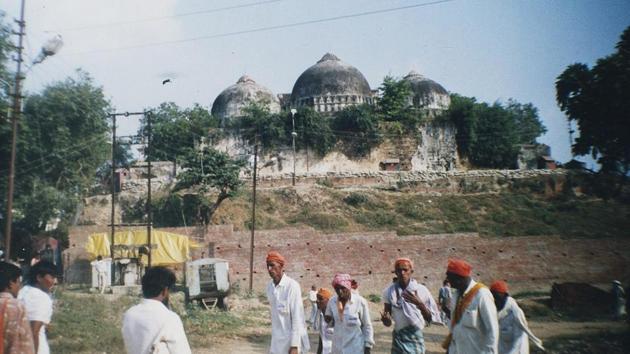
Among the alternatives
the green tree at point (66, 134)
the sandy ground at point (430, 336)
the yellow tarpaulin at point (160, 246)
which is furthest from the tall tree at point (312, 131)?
the sandy ground at point (430, 336)

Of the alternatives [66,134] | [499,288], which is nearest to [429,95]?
[66,134]

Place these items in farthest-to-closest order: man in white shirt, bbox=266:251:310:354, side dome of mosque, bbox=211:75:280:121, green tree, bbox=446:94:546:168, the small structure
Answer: side dome of mosque, bbox=211:75:280:121
green tree, bbox=446:94:546:168
the small structure
man in white shirt, bbox=266:251:310:354

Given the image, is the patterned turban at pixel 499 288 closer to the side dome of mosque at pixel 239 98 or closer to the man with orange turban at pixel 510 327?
the man with orange turban at pixel 510 327

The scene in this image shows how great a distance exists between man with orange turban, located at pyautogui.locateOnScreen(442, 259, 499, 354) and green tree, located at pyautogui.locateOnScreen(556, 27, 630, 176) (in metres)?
6.70

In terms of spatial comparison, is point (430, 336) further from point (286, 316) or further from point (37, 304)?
point (37, 304)

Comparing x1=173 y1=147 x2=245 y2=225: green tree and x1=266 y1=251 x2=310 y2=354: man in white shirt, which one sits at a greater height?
x1=173 y1=147 x2=245 y2=225: green tree

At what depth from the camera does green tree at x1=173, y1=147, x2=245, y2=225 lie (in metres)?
24.5

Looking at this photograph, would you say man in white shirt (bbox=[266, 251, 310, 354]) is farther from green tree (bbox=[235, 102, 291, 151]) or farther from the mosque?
green tree (bbox=[235, 102, 291, 151])

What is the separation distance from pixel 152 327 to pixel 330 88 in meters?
32.5

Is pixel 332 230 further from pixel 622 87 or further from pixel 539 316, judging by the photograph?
pixel 622 87

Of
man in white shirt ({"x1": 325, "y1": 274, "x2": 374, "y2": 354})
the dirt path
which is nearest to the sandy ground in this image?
the dirt path

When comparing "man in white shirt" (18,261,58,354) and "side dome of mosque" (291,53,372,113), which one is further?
"side dome of mosque" (291,53,372,113)

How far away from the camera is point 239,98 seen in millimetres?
37094

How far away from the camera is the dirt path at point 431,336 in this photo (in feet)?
36.1
